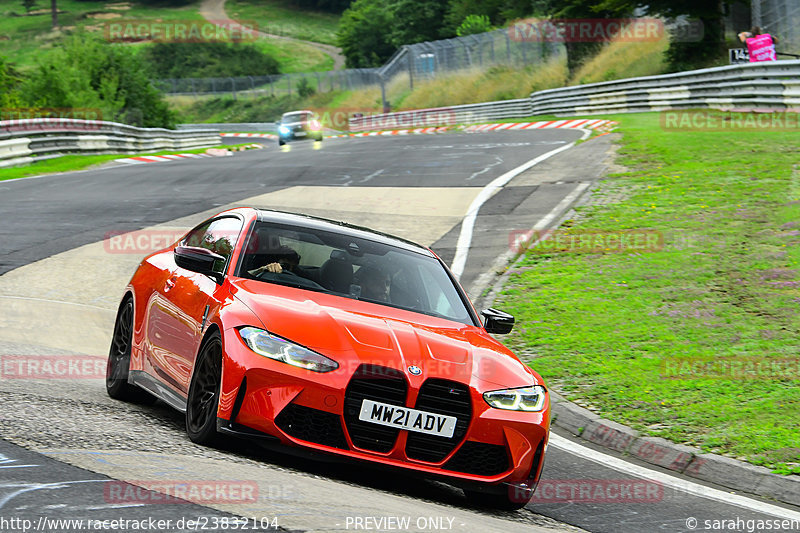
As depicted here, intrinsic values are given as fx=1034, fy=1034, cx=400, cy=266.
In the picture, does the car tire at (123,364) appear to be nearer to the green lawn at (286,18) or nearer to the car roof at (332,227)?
the car roof at (332,227)

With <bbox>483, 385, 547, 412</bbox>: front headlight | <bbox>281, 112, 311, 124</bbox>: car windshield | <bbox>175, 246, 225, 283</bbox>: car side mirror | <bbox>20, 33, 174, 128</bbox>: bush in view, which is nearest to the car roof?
<bbox>175, 246, 225, 283</bbox>: car side mirror

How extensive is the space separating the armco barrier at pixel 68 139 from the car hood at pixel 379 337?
21.8m

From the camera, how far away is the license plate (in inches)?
216

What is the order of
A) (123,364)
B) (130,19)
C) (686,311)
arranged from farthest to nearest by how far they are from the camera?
(130,19), (686,311), (123,364)

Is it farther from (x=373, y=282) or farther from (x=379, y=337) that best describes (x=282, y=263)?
(x=379, y=337)

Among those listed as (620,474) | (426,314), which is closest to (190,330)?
(426,314)

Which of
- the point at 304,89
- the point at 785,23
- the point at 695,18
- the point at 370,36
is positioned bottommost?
the point at 304,89

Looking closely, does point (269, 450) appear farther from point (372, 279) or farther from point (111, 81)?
point (111, 81)

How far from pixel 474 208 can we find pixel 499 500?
1257 cm

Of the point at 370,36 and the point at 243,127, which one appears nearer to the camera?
the point at 243,127

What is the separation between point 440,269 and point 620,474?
1.90 m

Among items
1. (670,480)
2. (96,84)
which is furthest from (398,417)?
(96,84)

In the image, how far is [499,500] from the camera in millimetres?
5988

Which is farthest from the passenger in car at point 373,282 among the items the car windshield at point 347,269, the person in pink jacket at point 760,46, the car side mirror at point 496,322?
the person in pink jacket at point 760,46
